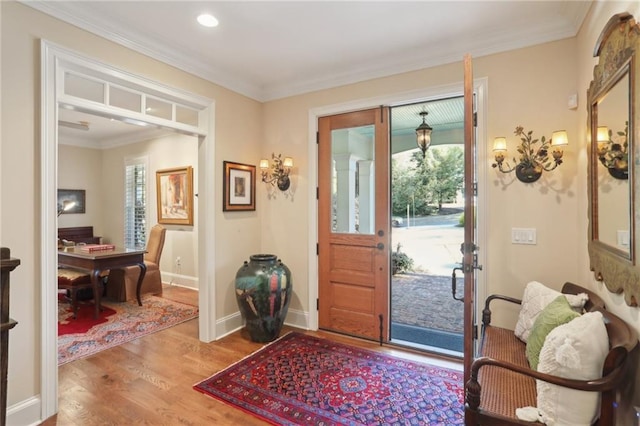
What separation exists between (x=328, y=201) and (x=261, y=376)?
72.8 inches

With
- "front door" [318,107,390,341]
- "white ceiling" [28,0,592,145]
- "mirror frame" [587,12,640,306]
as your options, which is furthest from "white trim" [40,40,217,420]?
"mirror frame" [587,12,640,306]

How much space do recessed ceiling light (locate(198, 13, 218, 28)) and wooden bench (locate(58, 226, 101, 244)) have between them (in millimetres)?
5755

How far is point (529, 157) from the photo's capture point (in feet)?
8.28

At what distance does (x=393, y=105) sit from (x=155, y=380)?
10.7ft

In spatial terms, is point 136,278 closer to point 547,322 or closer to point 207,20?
point 207,20

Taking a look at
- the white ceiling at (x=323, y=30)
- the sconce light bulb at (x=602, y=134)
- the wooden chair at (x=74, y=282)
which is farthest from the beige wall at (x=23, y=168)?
the sconce light bulb at (x=602, y=134)

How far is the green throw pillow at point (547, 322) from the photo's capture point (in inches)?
63.5

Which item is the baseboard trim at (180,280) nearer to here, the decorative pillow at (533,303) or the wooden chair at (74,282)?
the wooden chair at (74,282)

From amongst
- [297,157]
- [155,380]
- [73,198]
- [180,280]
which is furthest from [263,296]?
[73,198]

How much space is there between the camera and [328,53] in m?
2.99

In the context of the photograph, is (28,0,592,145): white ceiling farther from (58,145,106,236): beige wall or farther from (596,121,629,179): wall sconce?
(58,145,106,236): beige wall

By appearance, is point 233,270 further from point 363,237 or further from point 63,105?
point 63,105

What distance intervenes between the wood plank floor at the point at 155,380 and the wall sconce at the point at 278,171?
1.71m

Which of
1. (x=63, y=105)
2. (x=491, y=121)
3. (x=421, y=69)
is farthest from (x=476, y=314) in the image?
(x=63, y=105)
